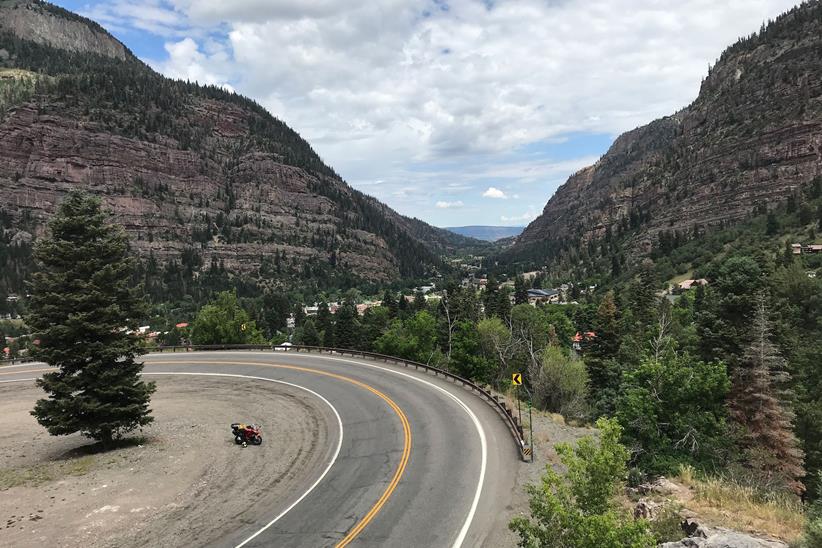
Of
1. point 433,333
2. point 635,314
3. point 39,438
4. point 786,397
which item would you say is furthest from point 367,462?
point 635,314

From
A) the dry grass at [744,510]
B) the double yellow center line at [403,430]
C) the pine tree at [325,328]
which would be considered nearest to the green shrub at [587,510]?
the dry grass at [744,510]

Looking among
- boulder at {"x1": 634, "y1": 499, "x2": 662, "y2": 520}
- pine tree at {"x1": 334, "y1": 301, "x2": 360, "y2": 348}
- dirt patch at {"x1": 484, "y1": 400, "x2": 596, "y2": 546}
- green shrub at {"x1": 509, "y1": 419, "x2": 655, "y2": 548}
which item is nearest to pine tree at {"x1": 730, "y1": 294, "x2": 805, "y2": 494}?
dirt patch at {"x1": 484, "y1": 400, "x2": 596, "y2": 546}

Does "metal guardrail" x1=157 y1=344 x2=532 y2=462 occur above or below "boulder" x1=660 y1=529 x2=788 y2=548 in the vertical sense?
below

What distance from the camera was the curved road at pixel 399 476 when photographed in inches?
580

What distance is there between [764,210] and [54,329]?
21091cm

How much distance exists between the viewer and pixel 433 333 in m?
60.8

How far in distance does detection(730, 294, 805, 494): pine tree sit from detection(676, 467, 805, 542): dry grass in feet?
38.8

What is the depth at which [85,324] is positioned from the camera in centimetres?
2194

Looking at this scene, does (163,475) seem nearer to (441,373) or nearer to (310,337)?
(441,373)

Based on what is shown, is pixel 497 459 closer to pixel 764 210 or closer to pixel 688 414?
pixel 688 414

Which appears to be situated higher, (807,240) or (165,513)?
(807,240)

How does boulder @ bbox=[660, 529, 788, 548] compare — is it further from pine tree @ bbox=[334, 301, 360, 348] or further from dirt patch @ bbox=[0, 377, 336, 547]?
pine tree @ bbox=[334, 301, 360, 348]

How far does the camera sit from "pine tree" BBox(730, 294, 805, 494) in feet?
78.1

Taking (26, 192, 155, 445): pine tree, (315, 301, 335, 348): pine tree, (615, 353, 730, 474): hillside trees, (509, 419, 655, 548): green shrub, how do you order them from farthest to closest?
1. (315, 301, 335, 348): pine tree
2. (26, 192, 155, 445): pine tree
3. (615, 353, 730, 474): hillside trees
4. (509, 419, 655, 548): green shrub
